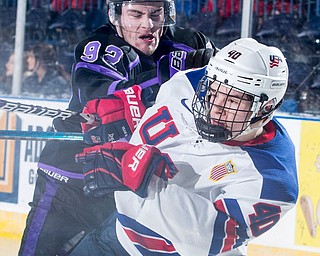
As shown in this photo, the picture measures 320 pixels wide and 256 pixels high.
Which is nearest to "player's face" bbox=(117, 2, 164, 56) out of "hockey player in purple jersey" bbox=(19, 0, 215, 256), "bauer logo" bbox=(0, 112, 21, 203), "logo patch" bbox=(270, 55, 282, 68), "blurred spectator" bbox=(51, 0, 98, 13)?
"hockey player in purple jersey" bbox=(19, 0, 215, 256)

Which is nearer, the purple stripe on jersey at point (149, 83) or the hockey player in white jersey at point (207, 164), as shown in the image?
the hockey player in white jersey at point (207, 164)

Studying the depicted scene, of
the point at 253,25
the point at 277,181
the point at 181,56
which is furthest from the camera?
the point at 253,25

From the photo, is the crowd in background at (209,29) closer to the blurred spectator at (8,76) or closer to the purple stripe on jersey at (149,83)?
the blurred spectator at (8,76)

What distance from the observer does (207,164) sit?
2131 mm

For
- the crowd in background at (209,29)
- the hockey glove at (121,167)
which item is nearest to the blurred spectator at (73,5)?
the crowd in background at (209,29)

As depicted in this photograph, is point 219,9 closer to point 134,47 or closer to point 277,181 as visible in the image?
point 134,47

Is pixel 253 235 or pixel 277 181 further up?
pixel 277 181

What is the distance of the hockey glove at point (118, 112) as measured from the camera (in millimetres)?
2361

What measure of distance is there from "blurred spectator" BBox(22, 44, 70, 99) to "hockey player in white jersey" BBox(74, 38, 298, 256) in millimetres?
1227

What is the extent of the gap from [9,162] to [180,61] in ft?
4.32

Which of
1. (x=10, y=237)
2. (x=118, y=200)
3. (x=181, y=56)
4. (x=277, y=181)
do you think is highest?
(x=181, y=56)

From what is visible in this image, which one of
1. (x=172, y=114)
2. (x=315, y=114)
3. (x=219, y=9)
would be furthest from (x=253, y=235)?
(x=219, y=9)

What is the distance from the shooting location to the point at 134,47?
2.50 m

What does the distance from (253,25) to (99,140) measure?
3.41 feet
